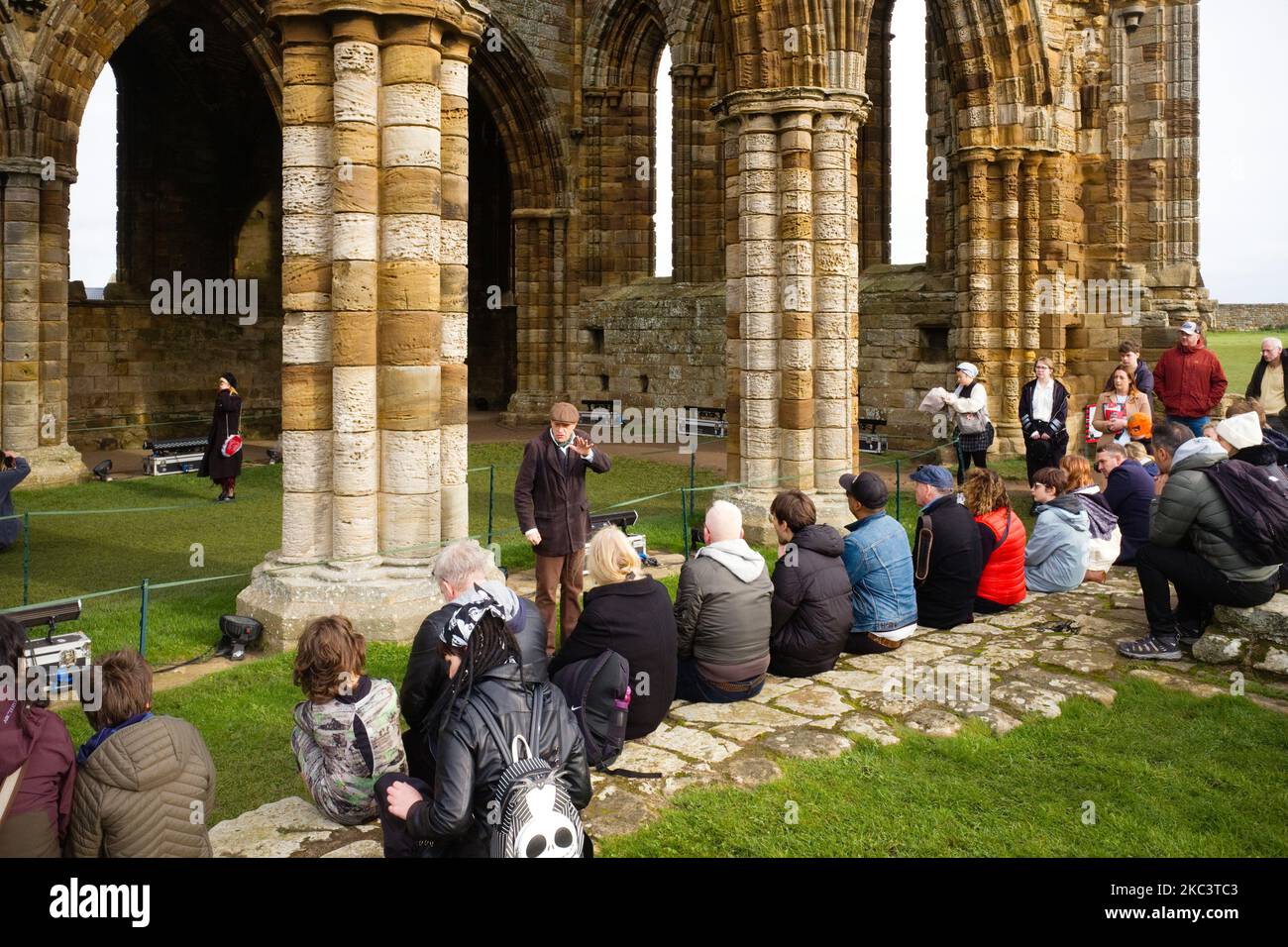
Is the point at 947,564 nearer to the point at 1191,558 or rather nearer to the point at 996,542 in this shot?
the point at 996,542

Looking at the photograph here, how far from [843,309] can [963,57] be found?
6808 millimetres

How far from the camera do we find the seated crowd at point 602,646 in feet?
11.0

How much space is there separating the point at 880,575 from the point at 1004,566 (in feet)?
4.54

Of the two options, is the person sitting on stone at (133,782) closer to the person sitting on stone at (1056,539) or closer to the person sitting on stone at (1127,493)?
the person sitting on stone at (1056,539)

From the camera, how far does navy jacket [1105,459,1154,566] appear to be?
8.70 metres

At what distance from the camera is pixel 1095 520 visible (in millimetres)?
8438

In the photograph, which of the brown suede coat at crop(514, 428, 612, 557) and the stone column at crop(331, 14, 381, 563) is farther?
the brown suede coat at crop(514, 428, 612, 557)

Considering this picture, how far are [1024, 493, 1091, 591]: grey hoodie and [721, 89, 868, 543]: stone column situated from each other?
2472 millimetres

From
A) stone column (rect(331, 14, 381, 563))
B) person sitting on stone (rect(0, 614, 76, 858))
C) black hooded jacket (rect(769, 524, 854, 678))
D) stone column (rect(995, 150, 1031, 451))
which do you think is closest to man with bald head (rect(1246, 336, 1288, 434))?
stone column (rect(995, 150, 1031, 451))

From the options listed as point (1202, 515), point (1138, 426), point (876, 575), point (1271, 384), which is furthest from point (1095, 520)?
point (1271, 384)

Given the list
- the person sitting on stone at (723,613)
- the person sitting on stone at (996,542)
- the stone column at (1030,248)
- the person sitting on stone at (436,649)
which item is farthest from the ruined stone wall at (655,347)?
the person sitting on stone at (436,649)

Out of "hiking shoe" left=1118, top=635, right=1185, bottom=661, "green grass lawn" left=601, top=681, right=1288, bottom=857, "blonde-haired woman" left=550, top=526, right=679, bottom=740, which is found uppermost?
"blonde-haired woman" left=550, top=526, right=679, bottom=740

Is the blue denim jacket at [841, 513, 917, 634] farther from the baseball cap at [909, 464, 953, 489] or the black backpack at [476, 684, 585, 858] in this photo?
the black backpack at [476, 684, 585, 858]

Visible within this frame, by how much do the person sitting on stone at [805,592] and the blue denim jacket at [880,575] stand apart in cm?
38
